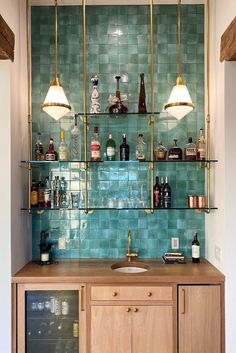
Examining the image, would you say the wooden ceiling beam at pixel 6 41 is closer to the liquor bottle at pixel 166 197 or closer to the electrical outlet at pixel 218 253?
the liquor bottle at pixel 166 197

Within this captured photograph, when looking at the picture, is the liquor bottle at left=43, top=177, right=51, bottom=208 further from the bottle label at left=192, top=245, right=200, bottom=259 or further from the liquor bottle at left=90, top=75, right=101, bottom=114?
the bottle label at left=192, top=245, right=200, bottom=259

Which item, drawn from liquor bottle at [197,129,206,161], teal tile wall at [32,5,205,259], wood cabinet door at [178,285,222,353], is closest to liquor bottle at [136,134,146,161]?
teal tile wall at [32,5,205,259]

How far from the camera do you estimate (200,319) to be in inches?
91.0

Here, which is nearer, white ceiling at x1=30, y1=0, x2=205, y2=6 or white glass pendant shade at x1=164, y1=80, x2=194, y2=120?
white glass pendant shade at x1=164, y1=80, x2=194, y2=120

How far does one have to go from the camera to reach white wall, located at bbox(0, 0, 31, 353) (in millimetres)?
2326

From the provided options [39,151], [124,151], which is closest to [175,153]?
[124,151]

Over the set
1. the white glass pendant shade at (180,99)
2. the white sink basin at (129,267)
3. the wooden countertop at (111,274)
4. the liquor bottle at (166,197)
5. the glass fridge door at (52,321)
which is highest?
the white glass pendant shade at (180,99)

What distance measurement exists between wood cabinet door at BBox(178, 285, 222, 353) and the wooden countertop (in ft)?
0.24

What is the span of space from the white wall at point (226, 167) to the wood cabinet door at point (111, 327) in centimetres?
70

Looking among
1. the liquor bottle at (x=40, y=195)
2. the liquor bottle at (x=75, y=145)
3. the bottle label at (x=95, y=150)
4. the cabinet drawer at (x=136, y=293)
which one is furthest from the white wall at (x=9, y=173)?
the cabinet drawer at (x=136, y=293)

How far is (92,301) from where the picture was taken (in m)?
2.32

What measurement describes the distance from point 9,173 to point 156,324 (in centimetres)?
146

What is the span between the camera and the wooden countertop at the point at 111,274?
231 cm

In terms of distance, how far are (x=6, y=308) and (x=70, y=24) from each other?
234 cm
